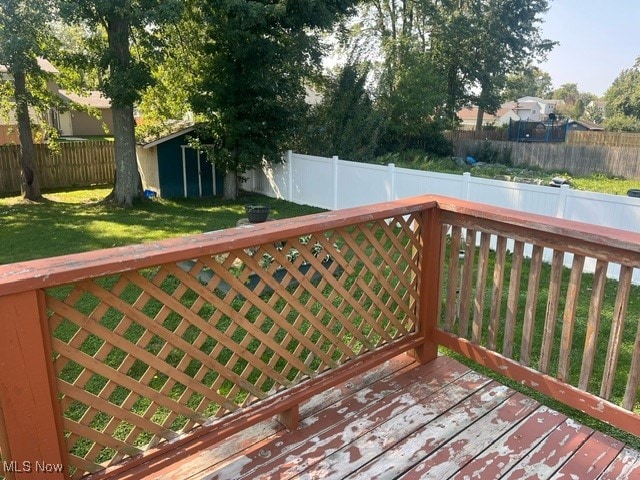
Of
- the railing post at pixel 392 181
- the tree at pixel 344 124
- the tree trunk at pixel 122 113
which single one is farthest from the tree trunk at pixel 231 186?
the railing post at pixel 392 181

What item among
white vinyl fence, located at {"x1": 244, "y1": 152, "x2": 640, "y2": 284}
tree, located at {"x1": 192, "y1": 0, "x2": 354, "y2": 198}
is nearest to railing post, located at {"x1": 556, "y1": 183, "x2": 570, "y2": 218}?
white vinyl fence, located at {"x1": 244, "y1": 152, "x2": 640, "y2": 284}

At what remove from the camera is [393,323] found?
269 cm

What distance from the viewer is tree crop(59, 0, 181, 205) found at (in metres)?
8.73

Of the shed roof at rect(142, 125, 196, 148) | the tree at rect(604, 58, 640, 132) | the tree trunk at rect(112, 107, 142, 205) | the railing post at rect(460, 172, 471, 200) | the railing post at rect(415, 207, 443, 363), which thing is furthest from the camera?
the tree at rect(604, 58, 640, 132)

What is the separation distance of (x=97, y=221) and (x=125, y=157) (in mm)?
2327

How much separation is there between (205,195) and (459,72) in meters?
17.8

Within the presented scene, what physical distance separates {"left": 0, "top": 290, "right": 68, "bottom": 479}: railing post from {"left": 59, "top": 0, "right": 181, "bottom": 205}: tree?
881 cm

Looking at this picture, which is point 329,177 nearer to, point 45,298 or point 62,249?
point 62,249

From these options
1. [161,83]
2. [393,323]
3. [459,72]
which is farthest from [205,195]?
[459,72]

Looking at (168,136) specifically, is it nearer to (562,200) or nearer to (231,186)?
(231,186)

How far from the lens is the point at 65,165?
1457 centimetres

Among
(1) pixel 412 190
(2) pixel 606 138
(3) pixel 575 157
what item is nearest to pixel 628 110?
(2) pixel 606 138

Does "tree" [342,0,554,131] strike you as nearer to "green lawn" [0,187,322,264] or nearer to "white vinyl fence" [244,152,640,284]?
"white vinyl fence" [244,152,640,284]

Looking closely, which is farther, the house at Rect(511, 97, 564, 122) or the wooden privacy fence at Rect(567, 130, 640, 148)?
the house at Rect(511, 97, 564, 122)
